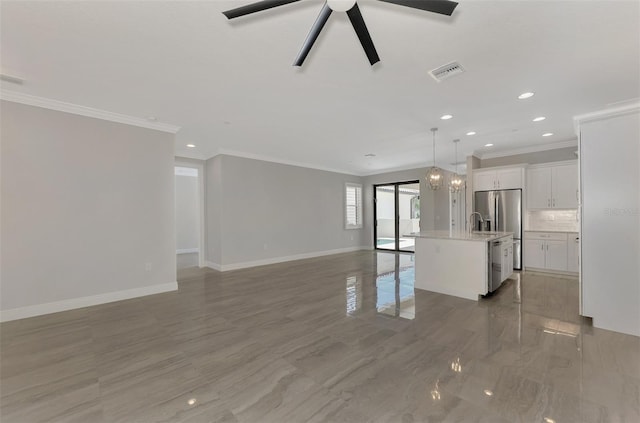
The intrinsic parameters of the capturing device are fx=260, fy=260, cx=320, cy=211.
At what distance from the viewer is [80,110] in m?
3.58

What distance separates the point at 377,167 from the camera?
8.34m

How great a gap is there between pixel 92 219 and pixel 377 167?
23.1ft

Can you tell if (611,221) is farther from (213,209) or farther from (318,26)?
(213,209)

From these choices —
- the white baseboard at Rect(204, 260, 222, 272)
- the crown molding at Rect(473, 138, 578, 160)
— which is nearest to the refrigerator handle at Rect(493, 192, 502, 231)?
the crown molding at Rect(473, 138, 578, 160)

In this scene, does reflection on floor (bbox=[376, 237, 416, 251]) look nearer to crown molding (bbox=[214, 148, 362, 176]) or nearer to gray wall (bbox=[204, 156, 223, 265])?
crown molding (bbox=[214, 148, 362, 176])

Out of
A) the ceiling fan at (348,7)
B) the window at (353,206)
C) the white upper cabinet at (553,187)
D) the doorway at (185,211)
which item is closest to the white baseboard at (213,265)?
the doorway at (185,211)

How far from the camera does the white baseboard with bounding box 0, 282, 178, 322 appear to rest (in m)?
Answer: 3.18

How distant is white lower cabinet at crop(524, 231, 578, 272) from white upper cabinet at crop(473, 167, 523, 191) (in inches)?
44.6

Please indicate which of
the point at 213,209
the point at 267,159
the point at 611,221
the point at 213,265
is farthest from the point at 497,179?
the point at 213,265

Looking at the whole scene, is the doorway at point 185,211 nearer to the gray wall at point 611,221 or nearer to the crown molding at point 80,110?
the crown molding at point 80,110

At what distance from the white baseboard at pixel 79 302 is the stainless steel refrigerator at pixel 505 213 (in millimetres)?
6711

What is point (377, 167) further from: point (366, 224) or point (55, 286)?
point (55, 286)

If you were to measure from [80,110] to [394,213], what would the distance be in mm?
8541

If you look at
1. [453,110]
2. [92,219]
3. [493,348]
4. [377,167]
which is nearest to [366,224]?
[377,167]
